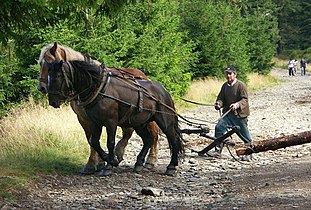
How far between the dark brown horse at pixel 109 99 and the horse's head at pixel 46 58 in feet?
0.68

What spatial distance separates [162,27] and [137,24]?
2.38 m

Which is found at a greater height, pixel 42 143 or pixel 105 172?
pixel 42 143

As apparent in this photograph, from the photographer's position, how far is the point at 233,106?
1200 centimetres

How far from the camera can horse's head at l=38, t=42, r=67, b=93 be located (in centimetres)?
942

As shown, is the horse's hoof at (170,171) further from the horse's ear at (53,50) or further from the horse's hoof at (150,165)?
the horse's ear at (53,50)

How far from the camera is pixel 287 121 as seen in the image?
1842 centimetres

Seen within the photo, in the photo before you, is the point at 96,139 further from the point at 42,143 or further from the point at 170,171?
the point at 42,143

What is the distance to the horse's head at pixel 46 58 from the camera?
9.42 m

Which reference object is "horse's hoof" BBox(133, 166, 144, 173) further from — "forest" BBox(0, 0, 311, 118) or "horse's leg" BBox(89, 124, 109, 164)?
"forest" BBox(0, 0, 311, 118)

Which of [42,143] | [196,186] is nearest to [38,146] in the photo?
[42,143]

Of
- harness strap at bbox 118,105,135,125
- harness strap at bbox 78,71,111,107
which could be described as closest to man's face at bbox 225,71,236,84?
harness strap at bbox 118,105,135,125

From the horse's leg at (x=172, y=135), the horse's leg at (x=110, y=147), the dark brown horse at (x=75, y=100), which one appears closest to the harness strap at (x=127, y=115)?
the horse's leg at (x=110, y=147)

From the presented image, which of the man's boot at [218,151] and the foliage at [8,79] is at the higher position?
the foliage at [8,79]

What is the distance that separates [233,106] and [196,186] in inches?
121
